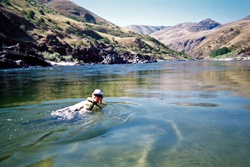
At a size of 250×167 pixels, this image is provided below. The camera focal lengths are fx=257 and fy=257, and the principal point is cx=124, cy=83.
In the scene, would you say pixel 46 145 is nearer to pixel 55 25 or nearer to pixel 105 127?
pixel 105 127

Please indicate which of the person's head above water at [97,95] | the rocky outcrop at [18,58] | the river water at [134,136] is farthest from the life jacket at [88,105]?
the rocky outcrop at [18,58]

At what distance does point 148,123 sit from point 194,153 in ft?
9.68

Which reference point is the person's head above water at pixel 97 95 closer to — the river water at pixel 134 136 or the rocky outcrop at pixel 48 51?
the river water at pixel 134 136

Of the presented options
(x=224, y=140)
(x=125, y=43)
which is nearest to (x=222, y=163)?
(x=224, y=140)

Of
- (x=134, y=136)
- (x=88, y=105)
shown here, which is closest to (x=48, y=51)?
(x=88, y=105)

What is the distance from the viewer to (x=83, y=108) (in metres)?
9.89

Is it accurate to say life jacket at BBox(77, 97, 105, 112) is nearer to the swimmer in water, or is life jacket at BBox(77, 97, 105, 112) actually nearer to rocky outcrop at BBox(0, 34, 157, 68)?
the swimmer in water

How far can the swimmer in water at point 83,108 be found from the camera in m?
9.61

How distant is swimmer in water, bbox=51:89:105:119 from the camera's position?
961 cm

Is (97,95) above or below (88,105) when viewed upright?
above

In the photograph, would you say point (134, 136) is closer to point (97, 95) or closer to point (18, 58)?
point (97, 95)

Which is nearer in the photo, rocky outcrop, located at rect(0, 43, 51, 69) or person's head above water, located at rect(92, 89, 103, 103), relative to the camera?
person's head above water, located at rect(92, 89, 103, 103)

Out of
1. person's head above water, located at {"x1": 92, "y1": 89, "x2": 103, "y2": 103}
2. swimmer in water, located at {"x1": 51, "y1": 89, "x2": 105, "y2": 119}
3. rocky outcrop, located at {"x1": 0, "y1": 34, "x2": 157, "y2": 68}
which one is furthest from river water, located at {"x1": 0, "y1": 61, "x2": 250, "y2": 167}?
rocky outcrop, located at {"x1": 0, "y1": 34, "x2": 157, "y2": 68}

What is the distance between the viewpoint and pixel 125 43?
6255 inches
